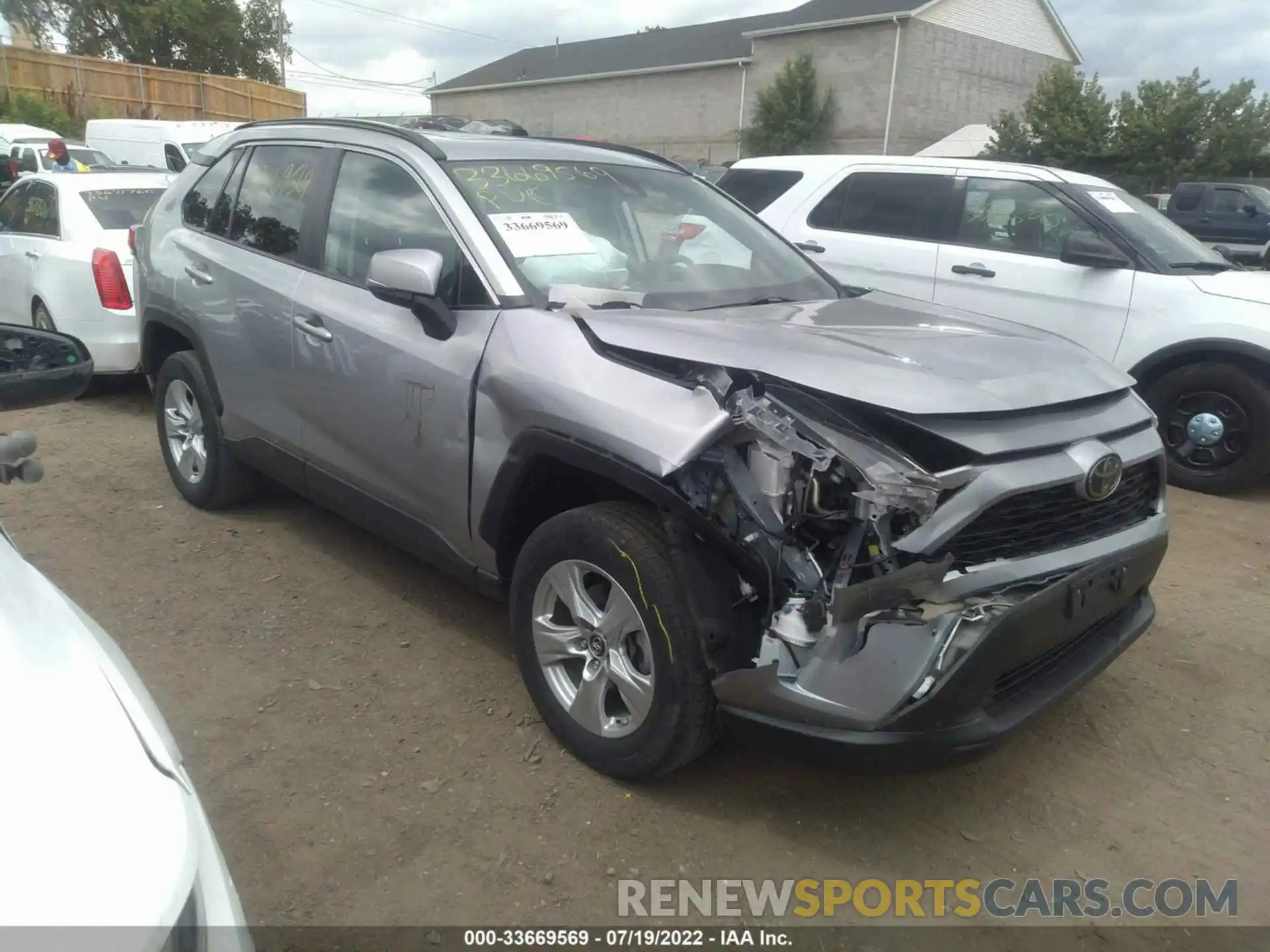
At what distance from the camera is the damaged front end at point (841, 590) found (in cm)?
237

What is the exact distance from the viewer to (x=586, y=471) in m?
2.94

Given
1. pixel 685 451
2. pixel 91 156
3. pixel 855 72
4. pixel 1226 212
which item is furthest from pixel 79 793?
pixel 855 72

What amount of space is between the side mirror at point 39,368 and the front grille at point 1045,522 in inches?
83.0

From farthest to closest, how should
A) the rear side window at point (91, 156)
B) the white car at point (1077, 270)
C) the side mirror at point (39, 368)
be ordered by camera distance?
the rear side window at point (91, 156) < the white car at point (1077, 270) < the side mirror at point (39, 368)

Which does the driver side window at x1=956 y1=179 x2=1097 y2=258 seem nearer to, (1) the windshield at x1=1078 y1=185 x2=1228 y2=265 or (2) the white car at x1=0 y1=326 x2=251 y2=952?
(1) the windshield at x1=1078 y1=185 x2=1228 y2=265

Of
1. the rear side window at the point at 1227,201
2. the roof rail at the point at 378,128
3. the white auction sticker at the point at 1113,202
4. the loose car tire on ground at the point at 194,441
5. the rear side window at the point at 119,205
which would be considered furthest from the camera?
the rear side window at the point at 1227,201

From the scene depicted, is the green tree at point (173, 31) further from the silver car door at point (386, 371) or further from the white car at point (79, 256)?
the silver car door at point (386, 371)

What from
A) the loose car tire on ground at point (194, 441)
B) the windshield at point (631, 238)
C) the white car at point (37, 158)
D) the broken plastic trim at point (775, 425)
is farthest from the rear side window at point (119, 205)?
the white car at point (37, 158)

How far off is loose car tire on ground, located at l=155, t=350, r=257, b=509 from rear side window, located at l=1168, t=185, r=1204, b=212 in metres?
18.5

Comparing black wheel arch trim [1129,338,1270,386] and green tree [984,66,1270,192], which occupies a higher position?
green tree [984,66,1270,192]

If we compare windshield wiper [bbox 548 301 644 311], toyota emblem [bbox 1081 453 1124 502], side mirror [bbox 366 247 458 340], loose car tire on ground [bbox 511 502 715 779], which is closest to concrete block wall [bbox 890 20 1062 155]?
windshield wiper [bbox 548 301 644 311]

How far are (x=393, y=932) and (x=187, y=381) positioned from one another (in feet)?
10.7

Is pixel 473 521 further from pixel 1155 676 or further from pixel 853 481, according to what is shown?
pixel 1155 676

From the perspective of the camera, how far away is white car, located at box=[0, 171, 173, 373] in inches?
263
